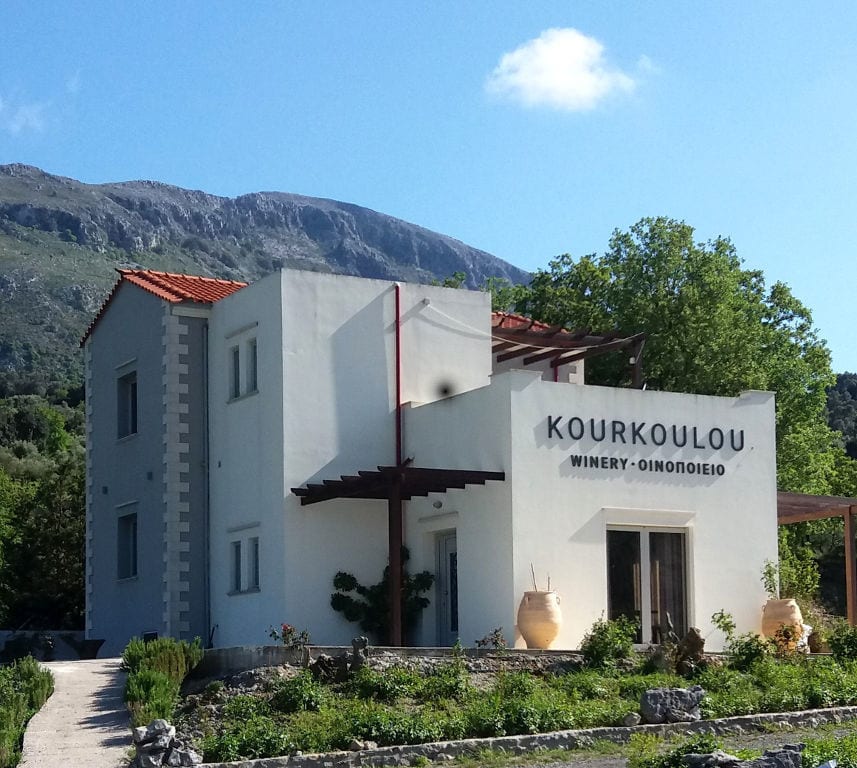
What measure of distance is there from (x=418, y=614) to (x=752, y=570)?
604 cm

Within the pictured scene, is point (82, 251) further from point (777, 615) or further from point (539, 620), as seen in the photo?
point (539, 620)

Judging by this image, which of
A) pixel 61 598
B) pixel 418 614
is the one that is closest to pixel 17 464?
pixel 61 598

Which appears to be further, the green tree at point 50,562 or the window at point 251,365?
the green tree at point 50,562

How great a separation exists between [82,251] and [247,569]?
426 ft

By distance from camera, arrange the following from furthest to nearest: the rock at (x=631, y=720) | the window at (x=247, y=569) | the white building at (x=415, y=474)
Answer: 1. the window at (x=247, y=569)
2. the white building at (x=415, y=474)
3. the rock at (x=631, y=720)

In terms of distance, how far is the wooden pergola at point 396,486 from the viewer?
76.6 feet

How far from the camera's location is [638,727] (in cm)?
1827

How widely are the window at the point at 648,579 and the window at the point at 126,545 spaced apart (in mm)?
10222

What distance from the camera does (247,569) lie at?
26.2 meters

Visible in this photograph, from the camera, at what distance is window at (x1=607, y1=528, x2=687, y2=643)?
24.9m

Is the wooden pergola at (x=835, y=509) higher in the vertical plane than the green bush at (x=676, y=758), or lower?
higher

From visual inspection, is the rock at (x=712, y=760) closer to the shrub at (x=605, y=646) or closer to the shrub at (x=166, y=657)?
the shrub at (x=605, y=646)

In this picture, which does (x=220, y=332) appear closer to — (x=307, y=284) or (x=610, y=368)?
(x=307, y=284)

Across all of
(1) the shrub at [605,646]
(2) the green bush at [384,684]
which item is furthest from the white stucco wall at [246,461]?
(1) the shrub at [605,646]
